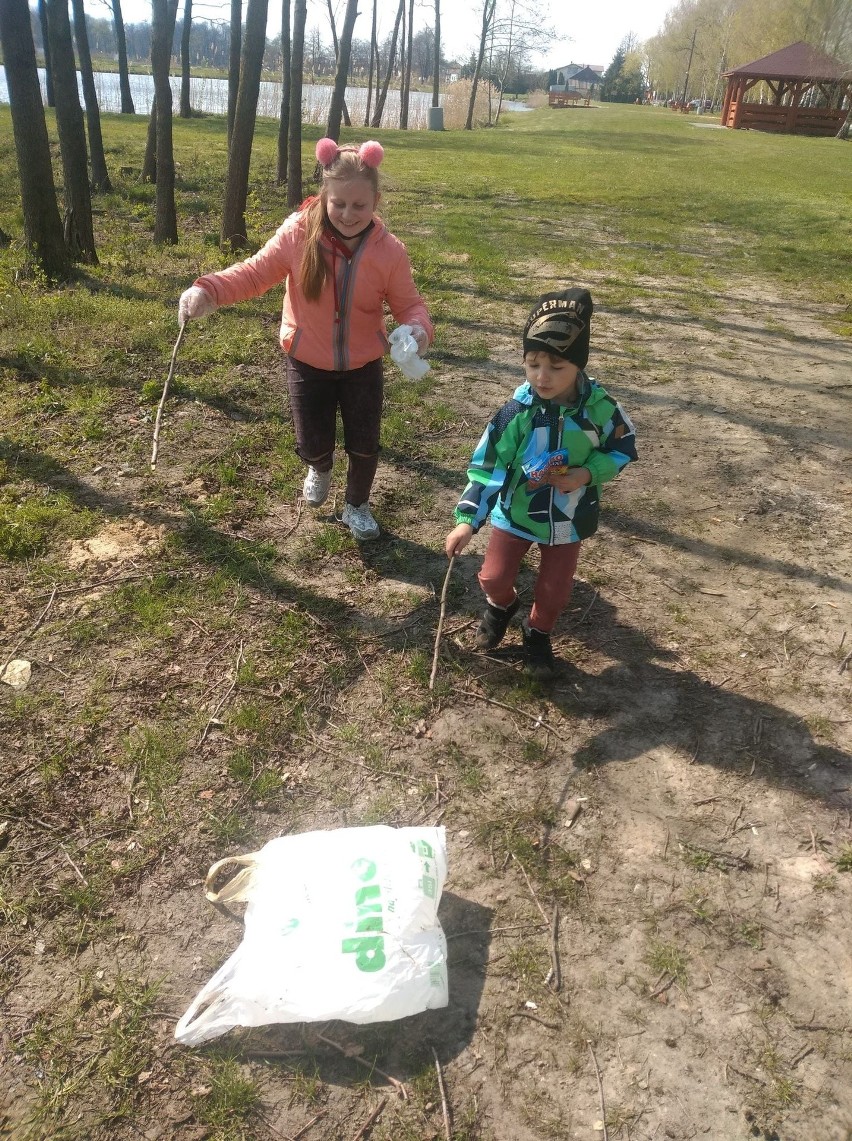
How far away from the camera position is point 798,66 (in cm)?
3906

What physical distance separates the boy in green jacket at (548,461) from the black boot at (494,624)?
0.80 feet

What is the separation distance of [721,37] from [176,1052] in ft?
251

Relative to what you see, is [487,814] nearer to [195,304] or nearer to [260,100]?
[195,304]

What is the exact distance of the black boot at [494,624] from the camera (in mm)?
3274

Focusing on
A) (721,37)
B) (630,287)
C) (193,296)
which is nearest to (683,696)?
(193,296)

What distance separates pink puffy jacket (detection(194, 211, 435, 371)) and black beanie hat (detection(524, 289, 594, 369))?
0.89 m

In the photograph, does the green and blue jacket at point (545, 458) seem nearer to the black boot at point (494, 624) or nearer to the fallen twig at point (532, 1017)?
the black boot at point (494, 624)

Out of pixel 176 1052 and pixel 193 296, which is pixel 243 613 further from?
pixel 176 1052

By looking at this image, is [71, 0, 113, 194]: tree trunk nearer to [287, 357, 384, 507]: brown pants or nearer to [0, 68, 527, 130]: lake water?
[287, 357, 384, 507]: brown pants

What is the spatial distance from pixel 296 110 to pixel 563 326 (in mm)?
11244

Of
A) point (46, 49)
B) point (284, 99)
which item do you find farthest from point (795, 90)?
point (46, 49)

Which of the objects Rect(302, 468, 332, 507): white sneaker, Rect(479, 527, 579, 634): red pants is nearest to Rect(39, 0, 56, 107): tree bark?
Rect(302, 468, 332, 507): white sneaker

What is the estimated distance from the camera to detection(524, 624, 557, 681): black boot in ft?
10.5

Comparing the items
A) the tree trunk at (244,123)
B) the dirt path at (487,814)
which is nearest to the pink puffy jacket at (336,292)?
the dirt path at (487,814)
